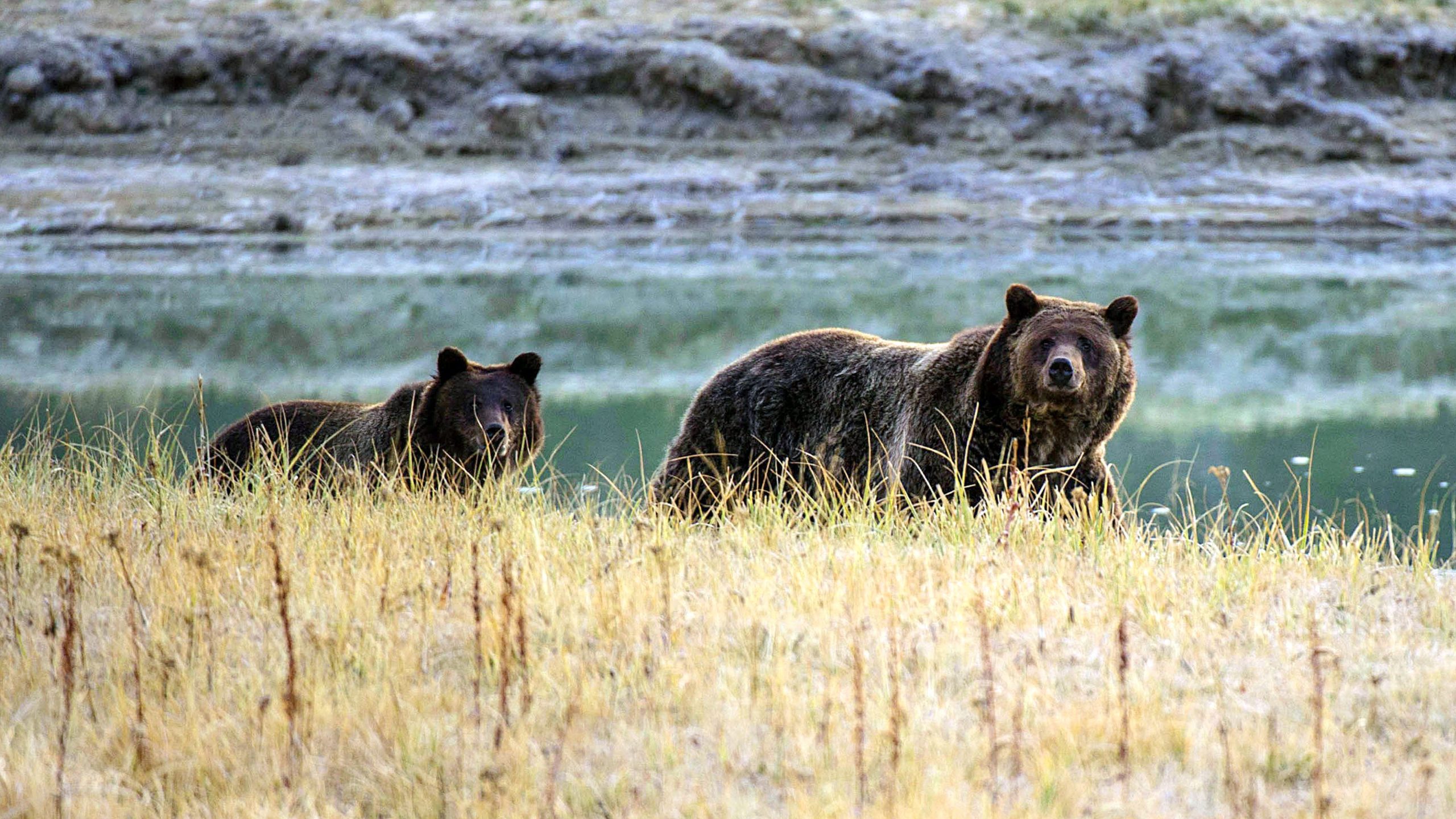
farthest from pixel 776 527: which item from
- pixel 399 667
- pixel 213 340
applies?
pixel 213 340

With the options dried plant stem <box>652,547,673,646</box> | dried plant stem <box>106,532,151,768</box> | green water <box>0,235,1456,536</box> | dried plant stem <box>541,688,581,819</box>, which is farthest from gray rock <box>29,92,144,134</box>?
dried plant stem <box>541,688,581,819</box>

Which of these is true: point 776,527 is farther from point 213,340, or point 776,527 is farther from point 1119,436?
point 213,340

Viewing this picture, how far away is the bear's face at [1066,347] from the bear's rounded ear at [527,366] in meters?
2.42

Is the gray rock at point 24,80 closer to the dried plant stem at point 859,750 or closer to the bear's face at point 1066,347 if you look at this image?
the bear's face at point 1066,347

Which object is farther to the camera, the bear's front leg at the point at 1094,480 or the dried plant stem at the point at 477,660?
the bear's front leg at the point at 1094,480

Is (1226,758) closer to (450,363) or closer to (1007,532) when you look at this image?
(1007,532)

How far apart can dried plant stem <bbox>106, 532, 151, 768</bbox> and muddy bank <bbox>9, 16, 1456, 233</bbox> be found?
66.6 ft

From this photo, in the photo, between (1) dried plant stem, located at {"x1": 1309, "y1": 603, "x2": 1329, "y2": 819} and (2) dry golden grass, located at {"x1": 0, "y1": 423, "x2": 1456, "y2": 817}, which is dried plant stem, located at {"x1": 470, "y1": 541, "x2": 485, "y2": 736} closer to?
(2) dry golden grass, located at {"x1": 0, "y1": 423, "x2": 1456, "y2": 817}

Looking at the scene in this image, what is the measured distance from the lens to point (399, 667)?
159 inches

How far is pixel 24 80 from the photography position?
28859 mm

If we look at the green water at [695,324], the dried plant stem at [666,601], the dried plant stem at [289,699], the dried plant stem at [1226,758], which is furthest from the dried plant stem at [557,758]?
the green water at [695,324]

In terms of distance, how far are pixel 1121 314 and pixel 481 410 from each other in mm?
2948

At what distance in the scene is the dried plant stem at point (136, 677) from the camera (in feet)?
11.7

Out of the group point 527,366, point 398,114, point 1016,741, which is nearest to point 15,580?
point 527,366
